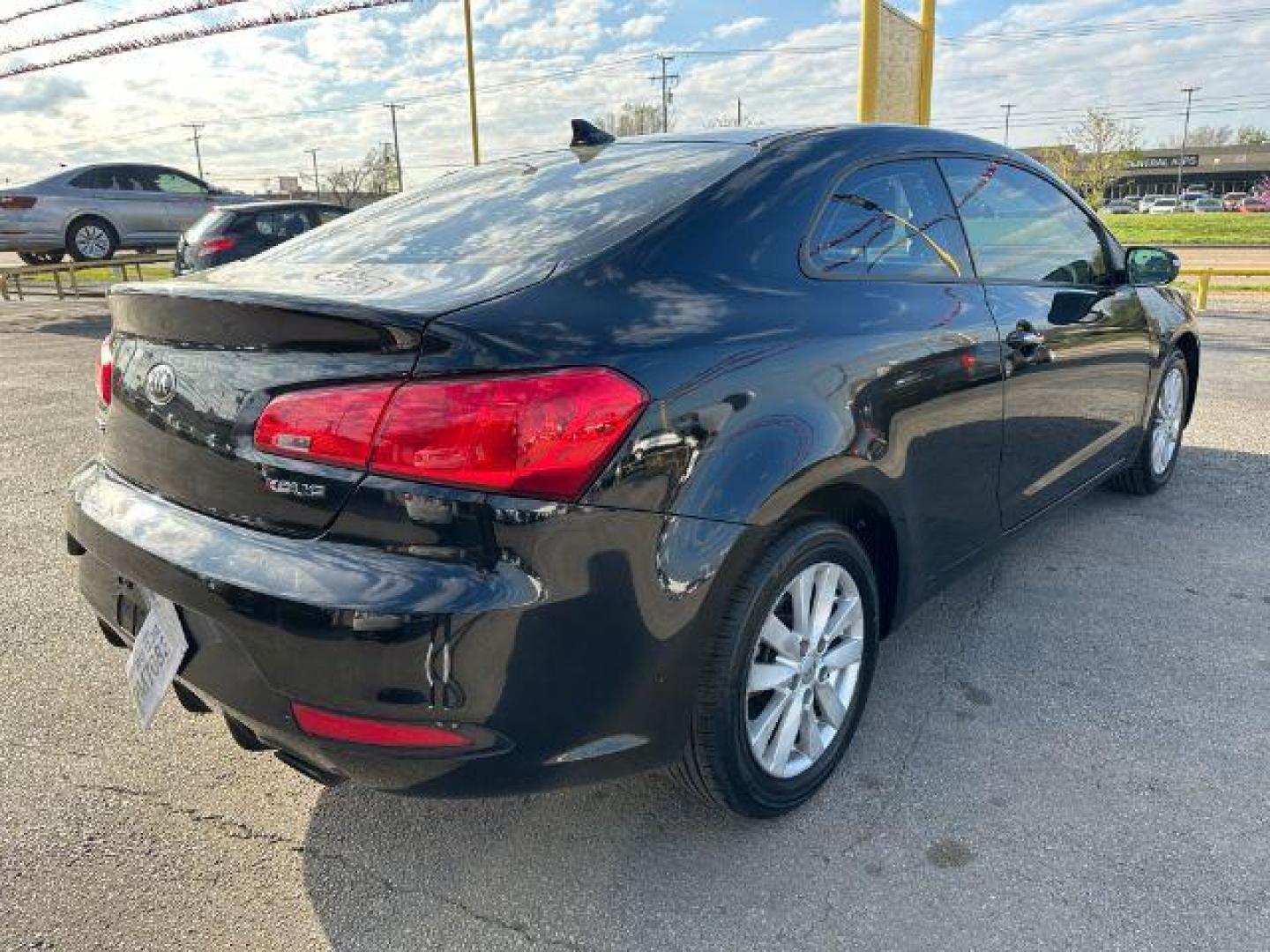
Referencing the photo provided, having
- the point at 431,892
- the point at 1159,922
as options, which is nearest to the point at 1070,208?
the point at 1159,922

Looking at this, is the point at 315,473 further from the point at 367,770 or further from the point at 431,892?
the point at 431,892

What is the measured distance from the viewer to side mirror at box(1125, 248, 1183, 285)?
4012 mm

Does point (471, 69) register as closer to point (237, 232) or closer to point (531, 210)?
point (237, 232)

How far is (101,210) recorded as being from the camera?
15.4m

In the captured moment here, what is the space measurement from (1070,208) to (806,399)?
2.31 metres

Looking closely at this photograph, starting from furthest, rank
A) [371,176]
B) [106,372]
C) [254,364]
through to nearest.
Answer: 1. [371,176]
2. [106,372]
3. [254,364]

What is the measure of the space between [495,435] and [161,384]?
876 millimetres

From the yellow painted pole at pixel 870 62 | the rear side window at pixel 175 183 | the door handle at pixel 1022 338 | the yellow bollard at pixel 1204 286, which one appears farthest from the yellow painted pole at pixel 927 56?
the rear side window at pixel 175 183

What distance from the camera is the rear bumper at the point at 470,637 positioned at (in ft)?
5.59

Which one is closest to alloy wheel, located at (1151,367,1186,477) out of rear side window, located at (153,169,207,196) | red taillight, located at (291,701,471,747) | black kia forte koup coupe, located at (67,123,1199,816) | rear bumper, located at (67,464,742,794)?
black kia forte koup coupe, located at (67,123,1199,816)

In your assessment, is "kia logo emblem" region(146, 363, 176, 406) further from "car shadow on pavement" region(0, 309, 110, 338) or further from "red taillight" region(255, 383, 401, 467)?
"car shadow on pavement" region(0, 309, 110, 338)

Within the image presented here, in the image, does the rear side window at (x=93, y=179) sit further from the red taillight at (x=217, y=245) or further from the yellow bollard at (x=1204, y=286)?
the yellow bollard at (x=1204, y=286)

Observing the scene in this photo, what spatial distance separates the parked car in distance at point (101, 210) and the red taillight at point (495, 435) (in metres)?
16.2

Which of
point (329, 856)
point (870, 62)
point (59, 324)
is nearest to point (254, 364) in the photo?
point (329, 856)
